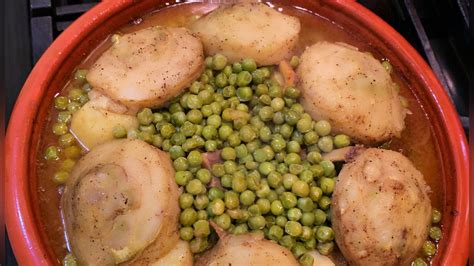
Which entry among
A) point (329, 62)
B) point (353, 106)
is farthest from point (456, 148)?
point (329, 62)

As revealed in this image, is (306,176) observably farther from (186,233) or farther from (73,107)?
(73,107)

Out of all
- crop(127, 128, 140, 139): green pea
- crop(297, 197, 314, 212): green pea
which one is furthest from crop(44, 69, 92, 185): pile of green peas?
crop(297, 197, 314, 212): green pea

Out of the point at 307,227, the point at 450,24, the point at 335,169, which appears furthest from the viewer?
the point at 450,24

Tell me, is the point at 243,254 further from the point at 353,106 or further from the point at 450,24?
the point at 450,24

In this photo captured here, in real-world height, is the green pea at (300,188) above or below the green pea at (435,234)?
above

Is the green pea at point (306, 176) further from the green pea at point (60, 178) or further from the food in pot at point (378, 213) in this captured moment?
the green pea at point (60, 178)

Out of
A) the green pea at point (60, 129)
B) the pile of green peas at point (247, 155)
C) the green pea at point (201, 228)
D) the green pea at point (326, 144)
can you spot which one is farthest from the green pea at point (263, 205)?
the green pea at point (60, 129)
